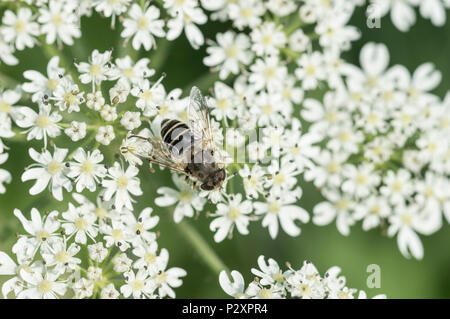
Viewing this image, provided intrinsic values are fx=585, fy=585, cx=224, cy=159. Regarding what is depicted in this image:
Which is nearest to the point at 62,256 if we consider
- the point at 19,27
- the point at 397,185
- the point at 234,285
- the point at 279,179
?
the point at 234,285

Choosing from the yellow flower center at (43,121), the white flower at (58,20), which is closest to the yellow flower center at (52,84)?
the yellow flower center at (43,121)

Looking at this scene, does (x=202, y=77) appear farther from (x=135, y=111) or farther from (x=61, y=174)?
(x=61, y=174)

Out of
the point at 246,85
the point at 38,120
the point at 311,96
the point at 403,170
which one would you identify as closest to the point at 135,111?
the point at 38,120

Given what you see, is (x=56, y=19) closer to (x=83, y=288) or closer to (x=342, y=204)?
(x=83, y=288)

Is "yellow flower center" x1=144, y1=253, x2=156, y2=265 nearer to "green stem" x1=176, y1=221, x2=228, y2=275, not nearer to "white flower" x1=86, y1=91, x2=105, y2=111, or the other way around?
"green stem" x1=176, y1=221, x2=228, y2=275
